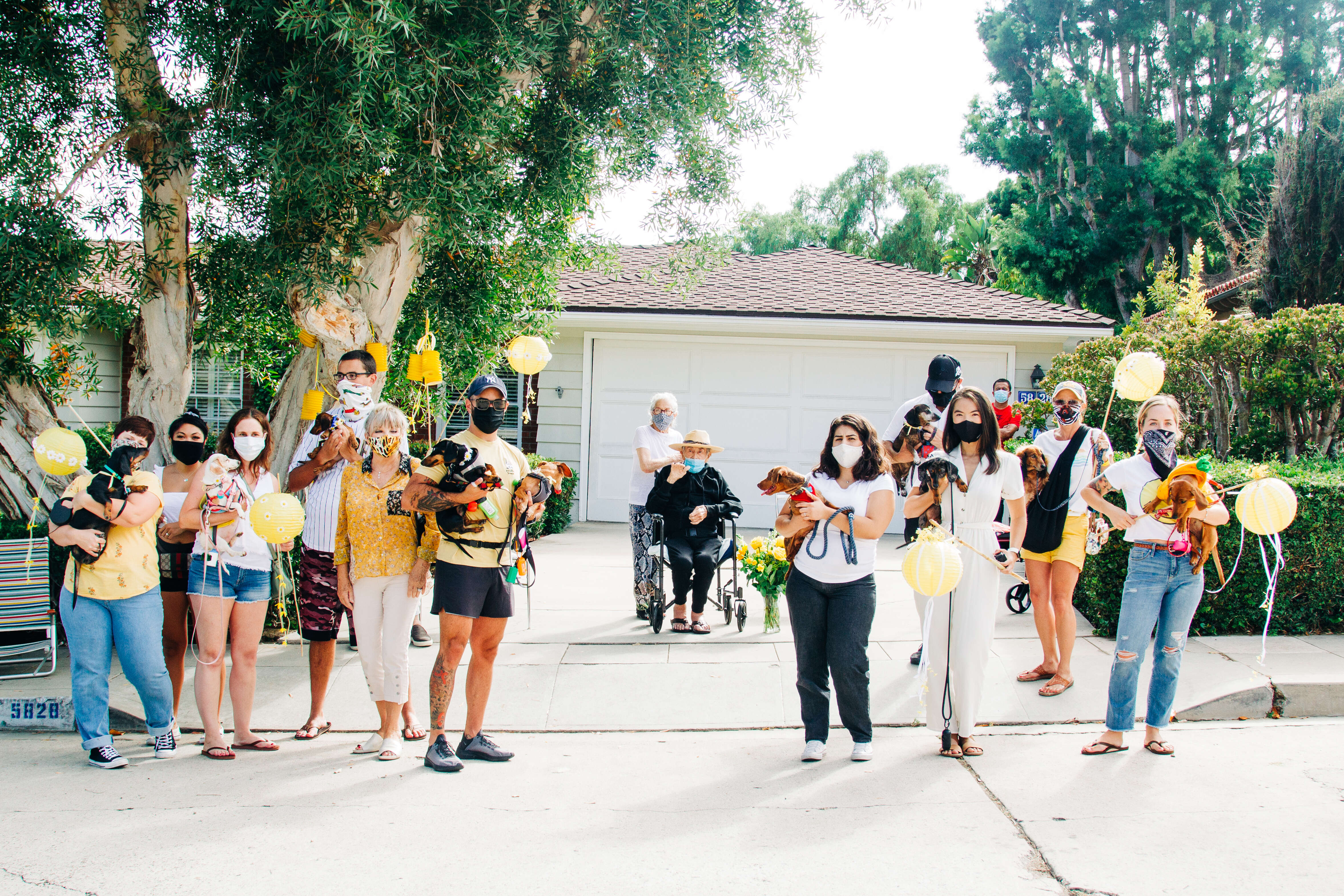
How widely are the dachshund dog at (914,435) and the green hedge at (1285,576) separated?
1.92 metres

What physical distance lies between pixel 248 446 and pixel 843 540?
123 inches

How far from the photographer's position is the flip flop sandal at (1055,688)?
536cm

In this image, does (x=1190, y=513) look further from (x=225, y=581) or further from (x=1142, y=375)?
(x=225, y=581)

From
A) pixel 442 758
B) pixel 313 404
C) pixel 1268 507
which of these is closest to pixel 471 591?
pixel 442 758

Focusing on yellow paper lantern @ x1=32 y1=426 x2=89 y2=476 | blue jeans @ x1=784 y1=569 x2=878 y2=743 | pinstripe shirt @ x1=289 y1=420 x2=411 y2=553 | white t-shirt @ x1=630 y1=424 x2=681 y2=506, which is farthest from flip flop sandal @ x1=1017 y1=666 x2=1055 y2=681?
yellow paper lantern @ x1=32 y1=426 x2=89 y2=476

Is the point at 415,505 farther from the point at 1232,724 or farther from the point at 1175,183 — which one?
the point at 1175,183

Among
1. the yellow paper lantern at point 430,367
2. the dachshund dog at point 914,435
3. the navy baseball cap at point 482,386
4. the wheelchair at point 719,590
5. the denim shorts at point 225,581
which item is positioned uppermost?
the yellow paper lantern at point 430,367

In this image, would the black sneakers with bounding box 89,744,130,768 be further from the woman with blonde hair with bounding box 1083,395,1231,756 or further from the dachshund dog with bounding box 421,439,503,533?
the woman with blonde hair with bounding box 1083,395,1231,756

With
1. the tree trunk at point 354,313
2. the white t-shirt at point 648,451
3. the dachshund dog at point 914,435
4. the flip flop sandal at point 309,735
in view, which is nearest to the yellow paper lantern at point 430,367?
the tree trunk at point 354,313

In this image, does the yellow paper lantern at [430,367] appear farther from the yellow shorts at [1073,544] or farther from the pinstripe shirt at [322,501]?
the yellow shorts at [1073,544]

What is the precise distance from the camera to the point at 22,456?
253 inches

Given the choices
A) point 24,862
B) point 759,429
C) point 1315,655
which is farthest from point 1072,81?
point 24,862

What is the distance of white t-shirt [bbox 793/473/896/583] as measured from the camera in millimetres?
4441

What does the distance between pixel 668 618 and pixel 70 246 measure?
187 inches
